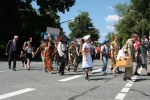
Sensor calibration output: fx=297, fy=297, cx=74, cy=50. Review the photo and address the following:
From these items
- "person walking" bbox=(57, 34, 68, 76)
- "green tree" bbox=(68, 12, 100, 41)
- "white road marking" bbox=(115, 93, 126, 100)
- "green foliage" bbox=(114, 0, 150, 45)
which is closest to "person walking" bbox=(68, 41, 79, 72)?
"person walking" bbox=(57, 34, 68, 76)

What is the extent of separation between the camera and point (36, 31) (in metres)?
33.6

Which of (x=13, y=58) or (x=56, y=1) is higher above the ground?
(x=56, y=1)

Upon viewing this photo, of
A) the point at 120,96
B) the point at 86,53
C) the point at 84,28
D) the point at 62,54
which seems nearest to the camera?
A: the point at 120,96

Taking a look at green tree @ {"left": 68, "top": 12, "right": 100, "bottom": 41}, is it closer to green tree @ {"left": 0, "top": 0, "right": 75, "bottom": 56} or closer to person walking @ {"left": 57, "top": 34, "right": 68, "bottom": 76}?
green tree @ {"left": 0, "top": 0, "right": 75, "bottom": 56}

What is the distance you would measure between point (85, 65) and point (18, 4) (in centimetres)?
2492

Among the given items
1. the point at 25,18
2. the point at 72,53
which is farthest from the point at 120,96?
the point at 25,18

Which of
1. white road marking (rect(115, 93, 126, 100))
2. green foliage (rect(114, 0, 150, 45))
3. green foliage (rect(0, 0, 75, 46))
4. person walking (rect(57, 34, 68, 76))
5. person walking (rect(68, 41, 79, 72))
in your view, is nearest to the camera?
white road marking (rect(115, 93, 126, 100))

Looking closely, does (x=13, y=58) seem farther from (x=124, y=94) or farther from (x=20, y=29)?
(x=20, y=29)

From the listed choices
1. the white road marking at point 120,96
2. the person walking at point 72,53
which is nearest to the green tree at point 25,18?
the person walking at point 72,53

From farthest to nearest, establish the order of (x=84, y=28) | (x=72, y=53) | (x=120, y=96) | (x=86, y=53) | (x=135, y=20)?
(x=84, y=28) → (x=135, y=20) → (x=72, y=53) → (x=86, y=53) → (x=120, y=96)

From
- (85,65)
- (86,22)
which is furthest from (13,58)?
(86,22)

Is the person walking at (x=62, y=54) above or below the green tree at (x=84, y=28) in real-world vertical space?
below

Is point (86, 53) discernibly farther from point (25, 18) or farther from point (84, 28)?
point (84, 28)

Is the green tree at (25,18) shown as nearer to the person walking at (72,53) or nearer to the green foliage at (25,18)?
the green foliage at (25,18)
